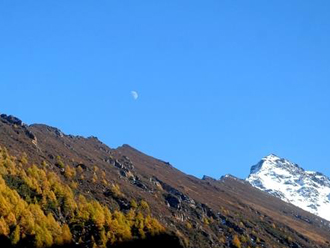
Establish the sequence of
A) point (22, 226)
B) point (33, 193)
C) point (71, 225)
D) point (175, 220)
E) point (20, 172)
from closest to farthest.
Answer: point (22, 226) < point (71, 225) < point (33, 193) < point (20, 172) < point (175, 220)

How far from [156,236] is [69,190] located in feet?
105

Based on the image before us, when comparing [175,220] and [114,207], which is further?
[175,220]

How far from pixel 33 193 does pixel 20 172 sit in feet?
44.6

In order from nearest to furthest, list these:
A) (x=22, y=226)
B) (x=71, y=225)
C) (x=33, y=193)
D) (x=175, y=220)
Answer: (x=22, y=226) → (x=71, y=225) → (x=33, y=193) → (x=175, y=220)

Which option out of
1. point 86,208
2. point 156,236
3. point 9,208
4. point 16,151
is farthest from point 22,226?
point 16,151

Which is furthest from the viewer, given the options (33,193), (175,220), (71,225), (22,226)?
(175,220)

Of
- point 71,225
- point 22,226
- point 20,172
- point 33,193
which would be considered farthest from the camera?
point 20,172

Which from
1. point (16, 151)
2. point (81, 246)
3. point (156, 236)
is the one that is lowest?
point (81, 246)

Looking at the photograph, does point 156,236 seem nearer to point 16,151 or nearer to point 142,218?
point 142,218

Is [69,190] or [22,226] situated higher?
[69,190]

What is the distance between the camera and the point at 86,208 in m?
157

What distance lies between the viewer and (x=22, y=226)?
13075 centimetres

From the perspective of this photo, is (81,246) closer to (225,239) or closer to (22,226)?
(22,226)

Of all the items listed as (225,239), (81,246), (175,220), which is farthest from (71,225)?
(225,239)
